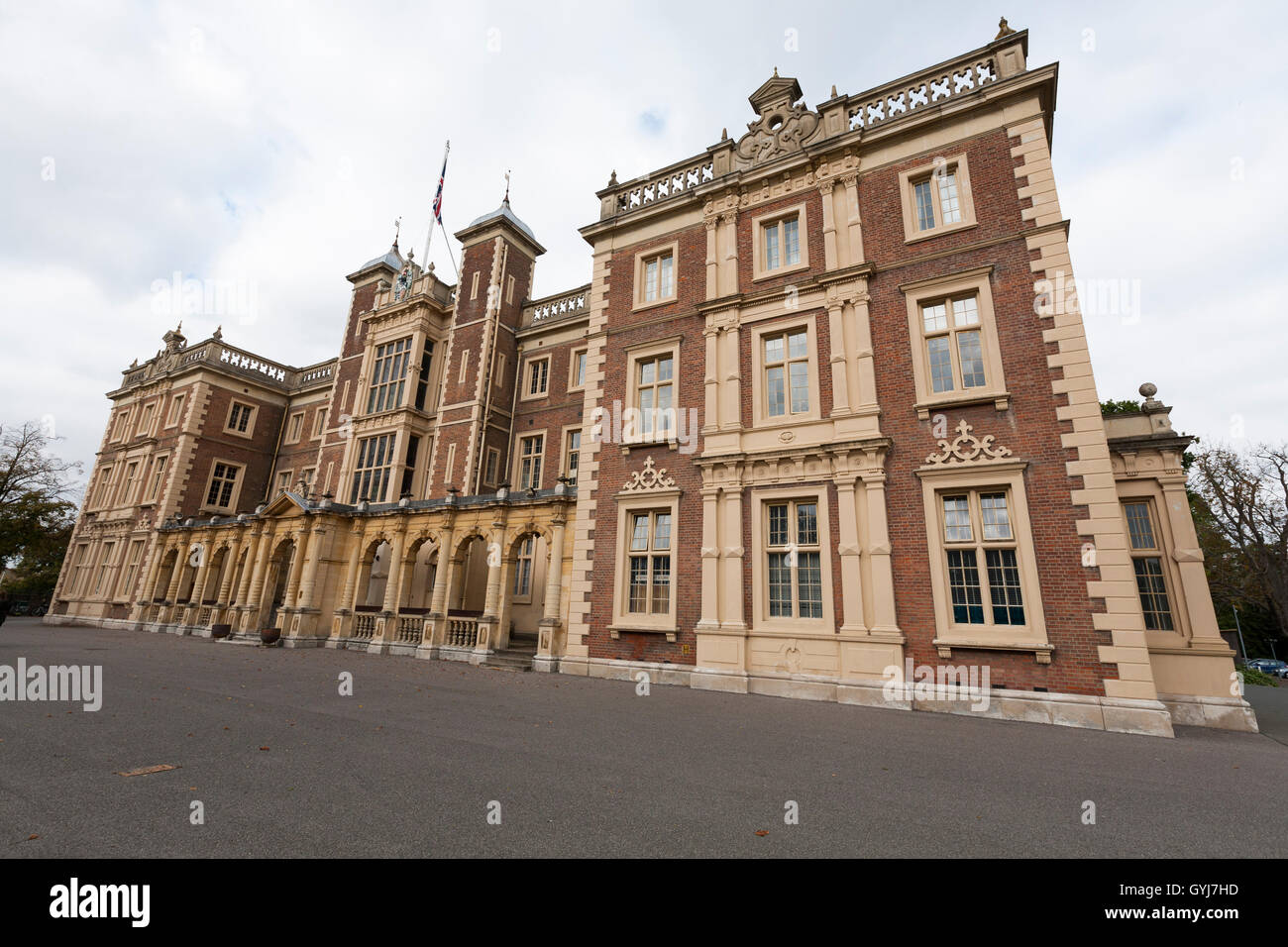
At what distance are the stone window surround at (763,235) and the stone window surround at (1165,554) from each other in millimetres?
8994

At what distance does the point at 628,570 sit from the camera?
1467 cm

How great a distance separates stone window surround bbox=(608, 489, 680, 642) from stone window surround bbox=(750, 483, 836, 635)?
2030 mm

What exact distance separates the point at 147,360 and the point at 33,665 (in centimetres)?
3369

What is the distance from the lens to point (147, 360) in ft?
120

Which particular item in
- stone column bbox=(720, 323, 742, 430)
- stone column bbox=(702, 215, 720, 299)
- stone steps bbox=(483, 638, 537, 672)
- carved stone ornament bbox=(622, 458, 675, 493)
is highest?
stone column bbox=(702, 215, 720, 299)

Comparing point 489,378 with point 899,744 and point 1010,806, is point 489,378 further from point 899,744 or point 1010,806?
point 1010,806

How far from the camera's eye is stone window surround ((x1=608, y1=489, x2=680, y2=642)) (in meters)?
13.6

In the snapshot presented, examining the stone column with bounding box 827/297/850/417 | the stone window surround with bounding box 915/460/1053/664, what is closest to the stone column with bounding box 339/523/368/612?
the stone column with bounding box 827/297/850/417

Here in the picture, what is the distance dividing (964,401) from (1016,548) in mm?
3150

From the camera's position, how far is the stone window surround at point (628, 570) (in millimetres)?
13633

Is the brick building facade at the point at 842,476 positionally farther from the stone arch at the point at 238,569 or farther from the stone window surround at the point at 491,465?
the stone window surround at the point at 491,465


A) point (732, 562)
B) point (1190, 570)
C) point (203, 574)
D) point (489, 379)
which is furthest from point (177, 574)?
point (1190, 570)

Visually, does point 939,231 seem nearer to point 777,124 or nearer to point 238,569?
point 777,124

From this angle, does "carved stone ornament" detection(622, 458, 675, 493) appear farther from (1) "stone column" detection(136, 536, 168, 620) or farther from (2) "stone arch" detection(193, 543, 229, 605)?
(1) "stone column" detection(136, 536, 168, 620)
